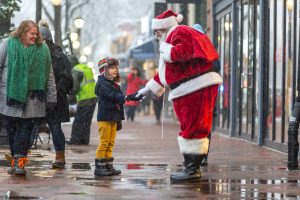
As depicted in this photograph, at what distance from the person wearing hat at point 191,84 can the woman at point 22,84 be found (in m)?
1.56

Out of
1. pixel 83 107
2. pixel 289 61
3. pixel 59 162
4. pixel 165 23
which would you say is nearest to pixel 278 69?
pixel 289 61

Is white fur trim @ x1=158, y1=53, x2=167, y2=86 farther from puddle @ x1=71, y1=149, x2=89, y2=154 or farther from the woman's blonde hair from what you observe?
puddle @ x1=71, y1=149, x2=89, y2=154

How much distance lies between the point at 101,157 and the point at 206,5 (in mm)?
14837

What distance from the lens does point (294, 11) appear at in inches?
577

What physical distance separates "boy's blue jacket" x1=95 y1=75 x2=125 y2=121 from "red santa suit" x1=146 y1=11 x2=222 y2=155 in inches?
34.9

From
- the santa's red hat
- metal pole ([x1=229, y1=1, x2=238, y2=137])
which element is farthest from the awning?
the santa's red hat

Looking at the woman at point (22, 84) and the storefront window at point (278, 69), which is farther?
the storefront window at point (278, 69)

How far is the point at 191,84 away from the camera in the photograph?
9.88m

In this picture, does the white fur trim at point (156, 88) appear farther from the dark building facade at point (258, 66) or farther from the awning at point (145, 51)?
the awning at point (145, 51)

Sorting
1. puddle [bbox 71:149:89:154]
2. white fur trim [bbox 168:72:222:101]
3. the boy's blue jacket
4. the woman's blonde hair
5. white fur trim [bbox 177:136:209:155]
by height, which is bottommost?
puddle [bbox 71:149:89:154]

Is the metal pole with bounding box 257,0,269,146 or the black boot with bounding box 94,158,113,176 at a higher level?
the metal pole with bounding box 257,0,269,146

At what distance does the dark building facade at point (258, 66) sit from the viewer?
49.5ft

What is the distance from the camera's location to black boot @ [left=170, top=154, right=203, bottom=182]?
389 inches

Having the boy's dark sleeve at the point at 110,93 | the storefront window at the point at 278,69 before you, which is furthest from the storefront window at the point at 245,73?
the boy's dark sleeve at the point at 110,93
